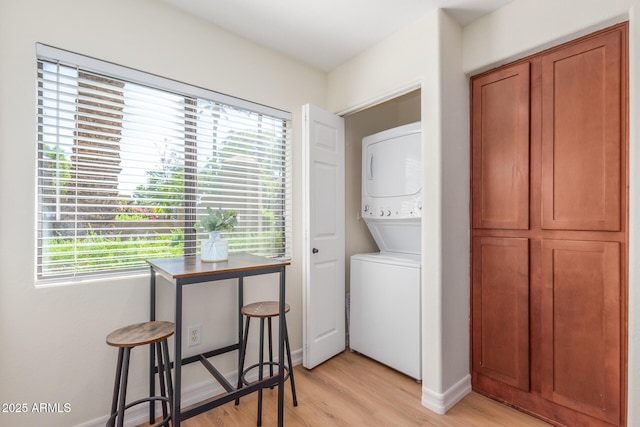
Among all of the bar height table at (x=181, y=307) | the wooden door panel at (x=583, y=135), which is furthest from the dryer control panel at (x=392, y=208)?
the bar height table at (x=181, y=307)

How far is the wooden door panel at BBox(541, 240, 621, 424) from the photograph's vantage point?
1607 millimetres

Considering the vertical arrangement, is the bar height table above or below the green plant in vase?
below

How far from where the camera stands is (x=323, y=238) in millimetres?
2533

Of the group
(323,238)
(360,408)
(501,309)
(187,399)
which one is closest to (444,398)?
(360,408)

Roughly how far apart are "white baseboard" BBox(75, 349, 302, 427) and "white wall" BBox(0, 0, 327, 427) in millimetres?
32

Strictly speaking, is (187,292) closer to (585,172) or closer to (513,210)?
(513,210)

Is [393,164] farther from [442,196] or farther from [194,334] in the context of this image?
[194,334]

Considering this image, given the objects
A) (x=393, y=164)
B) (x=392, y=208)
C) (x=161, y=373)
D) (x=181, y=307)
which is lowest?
(x=161, y=373)

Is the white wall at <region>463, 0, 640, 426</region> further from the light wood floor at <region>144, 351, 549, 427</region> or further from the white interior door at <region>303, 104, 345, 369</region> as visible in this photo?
→ the white interior door at <region>303, 104, 345, 369</region>

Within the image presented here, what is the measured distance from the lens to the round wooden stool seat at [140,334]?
138 cm

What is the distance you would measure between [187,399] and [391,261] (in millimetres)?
1671

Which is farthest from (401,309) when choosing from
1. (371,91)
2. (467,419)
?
(371,91)

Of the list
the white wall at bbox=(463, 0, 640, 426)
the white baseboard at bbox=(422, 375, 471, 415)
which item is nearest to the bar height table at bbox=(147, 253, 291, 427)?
the white baseboard at bbox=(422, 375, 471, 415)

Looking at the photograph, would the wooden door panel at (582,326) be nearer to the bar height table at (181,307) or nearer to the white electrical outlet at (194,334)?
the bar height table at (181,307)
